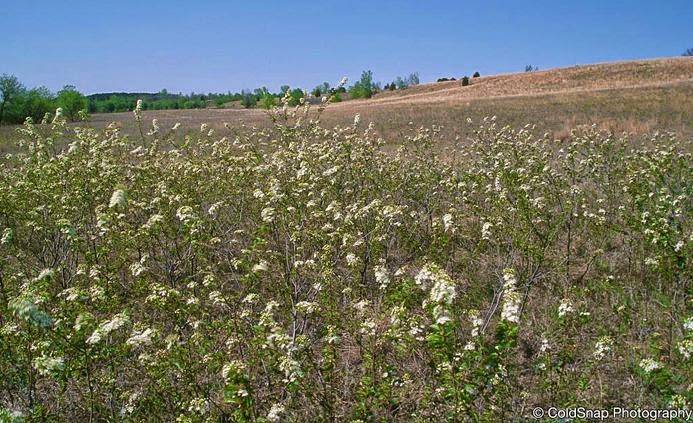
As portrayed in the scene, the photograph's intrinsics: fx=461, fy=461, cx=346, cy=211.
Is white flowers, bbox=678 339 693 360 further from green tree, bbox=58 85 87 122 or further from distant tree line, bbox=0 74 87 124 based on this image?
green tree, bbox=58 85 87 122

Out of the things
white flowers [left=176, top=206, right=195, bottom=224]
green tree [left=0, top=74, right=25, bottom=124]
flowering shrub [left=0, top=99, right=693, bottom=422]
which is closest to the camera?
flowering shrub [left=0, top=99, right=693, bottom=422]

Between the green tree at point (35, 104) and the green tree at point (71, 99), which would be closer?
the green tree at point (35, 104)

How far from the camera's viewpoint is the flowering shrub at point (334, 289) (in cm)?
334

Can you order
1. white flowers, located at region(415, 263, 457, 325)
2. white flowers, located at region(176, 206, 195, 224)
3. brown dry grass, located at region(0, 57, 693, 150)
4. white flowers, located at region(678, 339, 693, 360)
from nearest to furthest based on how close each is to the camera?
white flowers, located at region(415, 263, 457, 325), white flowers, located at region(678, 339, 693, 360), white flowers, located at region(176, 206, 195, 224), brown dry grass, located at region(0, 57, 693, 150)

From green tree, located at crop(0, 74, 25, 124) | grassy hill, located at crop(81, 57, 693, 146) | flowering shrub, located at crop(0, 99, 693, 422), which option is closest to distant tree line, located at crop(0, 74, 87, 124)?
green tree, located at crop(0, 74, 25, 124)

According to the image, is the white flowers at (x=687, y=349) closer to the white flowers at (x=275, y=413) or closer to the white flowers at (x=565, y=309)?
the white flowers at (x=565, y=309)

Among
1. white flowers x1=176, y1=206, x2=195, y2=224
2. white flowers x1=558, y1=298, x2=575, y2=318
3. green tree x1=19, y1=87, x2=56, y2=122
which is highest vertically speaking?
green tree x1=19, y1=87, x2=56, y2=122

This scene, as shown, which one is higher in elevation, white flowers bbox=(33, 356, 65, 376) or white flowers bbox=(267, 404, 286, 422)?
white flowers bbox=(33, 356, 65, 376)

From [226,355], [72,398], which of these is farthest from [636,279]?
[72,398]

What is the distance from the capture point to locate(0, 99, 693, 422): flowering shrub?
334 cm

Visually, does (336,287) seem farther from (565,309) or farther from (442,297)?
(442,297)

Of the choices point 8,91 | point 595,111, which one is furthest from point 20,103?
point 595,111

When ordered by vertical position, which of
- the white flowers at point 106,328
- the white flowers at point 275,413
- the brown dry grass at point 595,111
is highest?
the brown dry grass at point 595,111

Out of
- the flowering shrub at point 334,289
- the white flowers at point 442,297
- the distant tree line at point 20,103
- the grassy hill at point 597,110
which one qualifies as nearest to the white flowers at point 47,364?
the flowering shrub at point 334,289
